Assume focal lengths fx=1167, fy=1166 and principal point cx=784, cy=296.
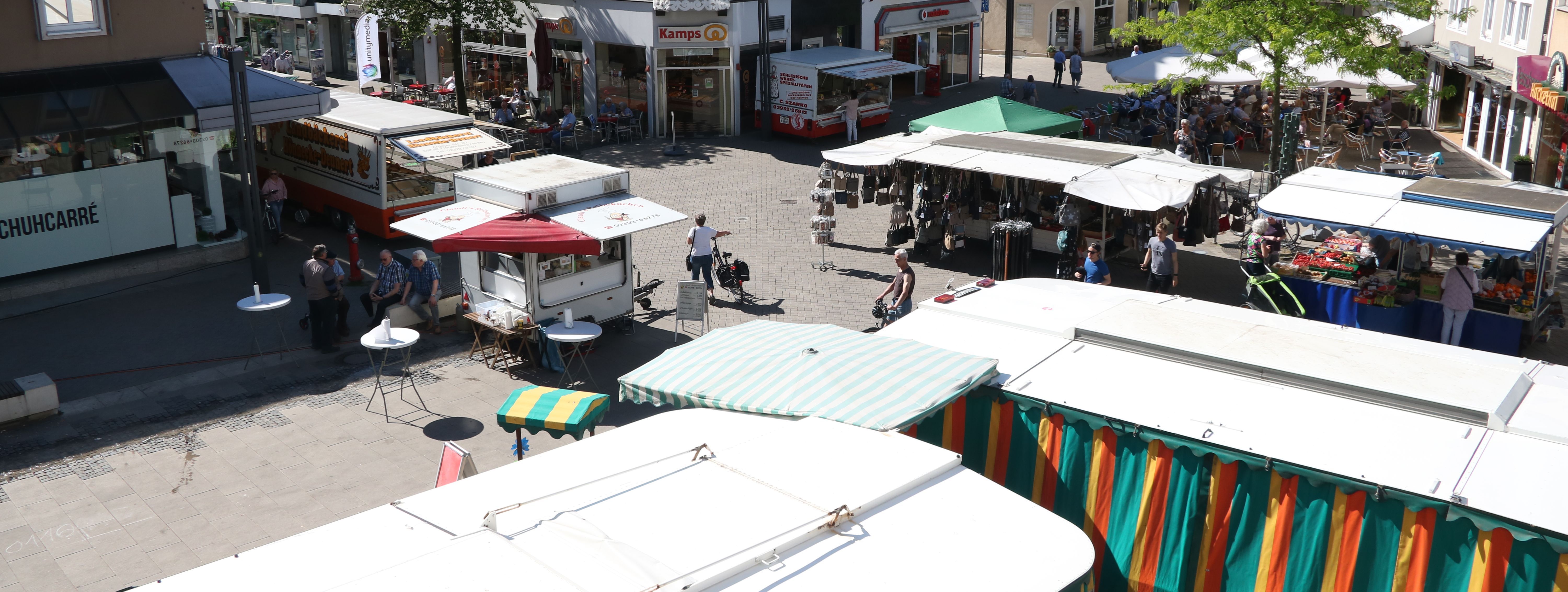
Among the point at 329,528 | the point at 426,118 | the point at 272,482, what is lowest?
the point at 272,482

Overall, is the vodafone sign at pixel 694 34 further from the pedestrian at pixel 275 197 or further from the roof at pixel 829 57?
the pedestrian at pixel 275 197

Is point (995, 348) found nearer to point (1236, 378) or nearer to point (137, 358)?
point (1236, 378)

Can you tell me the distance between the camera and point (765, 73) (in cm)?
2812

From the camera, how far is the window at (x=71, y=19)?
16484 millimetres

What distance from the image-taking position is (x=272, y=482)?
1107 centimetres

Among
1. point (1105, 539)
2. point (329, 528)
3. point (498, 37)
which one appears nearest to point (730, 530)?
point (329, 528)

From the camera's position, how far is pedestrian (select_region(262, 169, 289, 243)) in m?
19.4

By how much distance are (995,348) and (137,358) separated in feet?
35.4

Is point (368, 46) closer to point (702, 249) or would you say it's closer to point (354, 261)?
point (354, 261)

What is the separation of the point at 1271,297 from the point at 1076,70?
22.2m

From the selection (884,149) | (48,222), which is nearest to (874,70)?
(884,149)

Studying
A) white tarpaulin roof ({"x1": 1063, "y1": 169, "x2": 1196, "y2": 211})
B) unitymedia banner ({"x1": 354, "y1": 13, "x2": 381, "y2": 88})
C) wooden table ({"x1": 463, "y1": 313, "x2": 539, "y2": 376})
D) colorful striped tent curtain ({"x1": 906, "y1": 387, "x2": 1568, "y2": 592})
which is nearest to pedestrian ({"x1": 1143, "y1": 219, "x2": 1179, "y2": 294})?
white tarpaulin roof ({"x1": 1063, "y1": 169, "x2": 1196, "y2": 211})

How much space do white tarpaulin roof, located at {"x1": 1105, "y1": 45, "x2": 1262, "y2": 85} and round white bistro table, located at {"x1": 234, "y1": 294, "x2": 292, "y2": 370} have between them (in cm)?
1653

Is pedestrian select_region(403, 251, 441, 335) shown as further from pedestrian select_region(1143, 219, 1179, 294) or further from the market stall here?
the market stall
